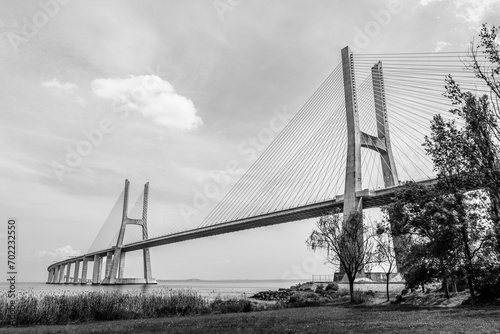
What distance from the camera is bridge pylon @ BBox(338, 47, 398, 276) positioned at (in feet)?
134

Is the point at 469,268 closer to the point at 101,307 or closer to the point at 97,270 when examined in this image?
the point at 101,307

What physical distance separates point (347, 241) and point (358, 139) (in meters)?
16.4

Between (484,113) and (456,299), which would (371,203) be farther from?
(484,113)

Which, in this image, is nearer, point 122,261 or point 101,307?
point 101,307

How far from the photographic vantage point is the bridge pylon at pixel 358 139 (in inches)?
1604

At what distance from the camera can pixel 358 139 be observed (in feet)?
139

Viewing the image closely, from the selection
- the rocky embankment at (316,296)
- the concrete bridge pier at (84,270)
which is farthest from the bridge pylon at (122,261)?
the rocky embankment at (316,296)

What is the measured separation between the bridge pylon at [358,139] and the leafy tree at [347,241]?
27.7ft

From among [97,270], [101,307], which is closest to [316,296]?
[101,307]

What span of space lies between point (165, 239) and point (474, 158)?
69.1m

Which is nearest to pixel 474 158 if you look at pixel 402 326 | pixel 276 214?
pixel 402 326

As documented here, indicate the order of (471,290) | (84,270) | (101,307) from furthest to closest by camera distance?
(84,270) → (471,290) → (101,307)

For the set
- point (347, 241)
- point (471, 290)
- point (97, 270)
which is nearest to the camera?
point (471, 290)

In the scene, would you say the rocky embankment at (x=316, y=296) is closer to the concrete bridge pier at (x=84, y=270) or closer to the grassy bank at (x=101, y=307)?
the grassy bank at (x=101, y=307)
